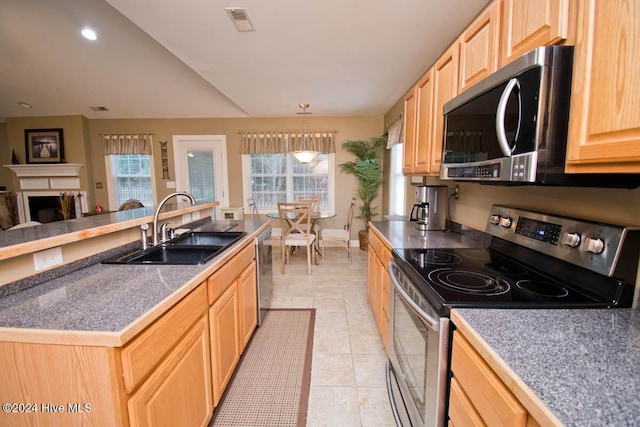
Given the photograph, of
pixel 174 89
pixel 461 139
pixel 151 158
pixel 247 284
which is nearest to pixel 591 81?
pixel 461 139

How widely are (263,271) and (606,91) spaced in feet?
7.72

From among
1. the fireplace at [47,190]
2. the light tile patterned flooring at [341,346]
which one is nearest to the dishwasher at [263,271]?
the light tile patterned flooring at [341,346]

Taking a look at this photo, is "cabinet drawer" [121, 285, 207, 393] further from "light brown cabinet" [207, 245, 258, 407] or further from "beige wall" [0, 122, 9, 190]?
"beige wall" [0, 122, 9, 190]

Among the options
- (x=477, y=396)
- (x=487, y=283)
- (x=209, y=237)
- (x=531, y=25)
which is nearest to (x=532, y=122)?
(x=531, y=25)

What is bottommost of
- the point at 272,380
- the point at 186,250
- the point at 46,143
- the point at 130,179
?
the point at 272,380

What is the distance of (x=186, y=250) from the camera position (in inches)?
75.5

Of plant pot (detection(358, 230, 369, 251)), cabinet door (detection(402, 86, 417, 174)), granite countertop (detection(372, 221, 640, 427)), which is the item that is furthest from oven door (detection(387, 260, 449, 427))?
plant pot (detection(358, 230, 369, 251))

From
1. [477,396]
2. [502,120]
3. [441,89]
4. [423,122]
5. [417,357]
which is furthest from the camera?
[423,122]

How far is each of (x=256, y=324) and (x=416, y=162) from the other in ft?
6.22

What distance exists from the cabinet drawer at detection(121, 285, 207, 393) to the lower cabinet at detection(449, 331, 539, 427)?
3.31 ft

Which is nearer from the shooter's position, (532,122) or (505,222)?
(532,122)

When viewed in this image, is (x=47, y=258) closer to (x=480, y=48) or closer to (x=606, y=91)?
(x=606, y=91)

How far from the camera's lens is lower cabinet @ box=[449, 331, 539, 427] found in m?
0.66

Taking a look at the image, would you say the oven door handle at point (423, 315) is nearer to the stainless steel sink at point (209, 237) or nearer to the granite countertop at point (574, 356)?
the granite countertop at point (574, 356)
